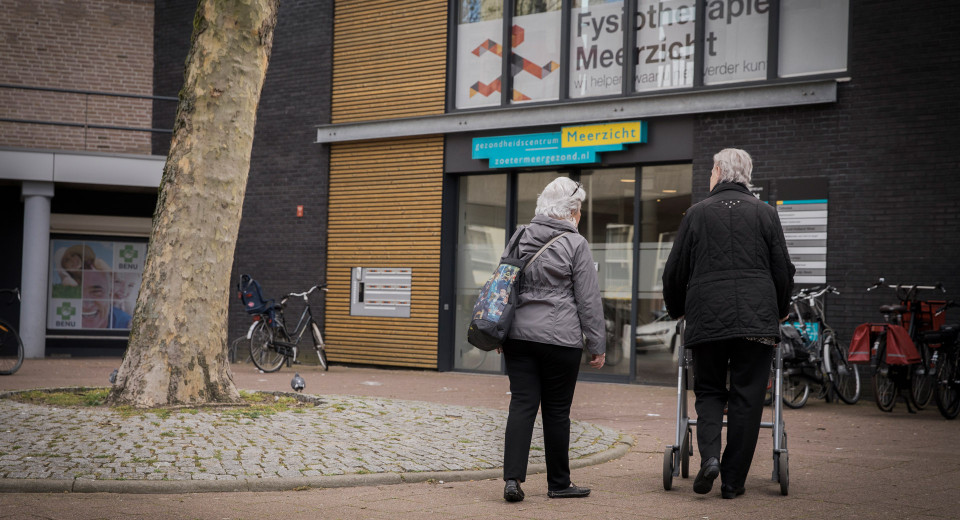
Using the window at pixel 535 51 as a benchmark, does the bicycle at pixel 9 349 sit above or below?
below

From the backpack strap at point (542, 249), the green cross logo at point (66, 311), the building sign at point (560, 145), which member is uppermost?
the building sign at point (560, 145)

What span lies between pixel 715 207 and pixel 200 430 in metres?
3.65

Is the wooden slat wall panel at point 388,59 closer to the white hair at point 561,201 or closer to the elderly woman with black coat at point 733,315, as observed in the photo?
the white hair at point 561,201

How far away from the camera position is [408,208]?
51.8 feet

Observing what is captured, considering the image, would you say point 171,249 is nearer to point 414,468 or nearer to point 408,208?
point 414,468

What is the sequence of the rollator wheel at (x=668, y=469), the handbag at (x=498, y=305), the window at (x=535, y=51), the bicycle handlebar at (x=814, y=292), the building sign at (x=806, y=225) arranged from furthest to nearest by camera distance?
the window at (x=535, y=51) < the building sign at (x=806, y=225) < the bicycle handlebar at (x=814, y=292) < the rollator wheel at (x=668, y=469) < the handbag at (x=498, y=305)

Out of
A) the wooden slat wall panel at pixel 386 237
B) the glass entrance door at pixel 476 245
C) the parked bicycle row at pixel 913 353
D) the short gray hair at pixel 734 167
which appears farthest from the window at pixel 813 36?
the short gray hair at pixel 734 167

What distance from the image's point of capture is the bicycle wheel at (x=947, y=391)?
1011 cm

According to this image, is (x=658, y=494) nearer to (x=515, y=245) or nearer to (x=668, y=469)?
(x=668, y=469)

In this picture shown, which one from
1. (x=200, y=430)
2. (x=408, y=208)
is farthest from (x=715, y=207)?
(x=408, y=208)

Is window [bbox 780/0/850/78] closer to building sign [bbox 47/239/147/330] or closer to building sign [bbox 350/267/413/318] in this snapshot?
building sign [bbox 350/267/413/318]

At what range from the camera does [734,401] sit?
18.2 feet

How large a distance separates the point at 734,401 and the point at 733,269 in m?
0.71

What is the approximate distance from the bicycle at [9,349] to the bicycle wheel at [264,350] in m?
3.23
